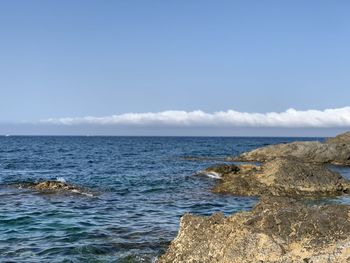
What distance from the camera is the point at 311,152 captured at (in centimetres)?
6638

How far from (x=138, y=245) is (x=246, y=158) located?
54813mm

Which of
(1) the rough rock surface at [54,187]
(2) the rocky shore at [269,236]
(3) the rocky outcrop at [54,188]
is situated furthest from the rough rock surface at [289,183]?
(2) the rocky shore at [269,236]

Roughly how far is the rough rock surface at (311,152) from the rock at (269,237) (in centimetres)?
5146

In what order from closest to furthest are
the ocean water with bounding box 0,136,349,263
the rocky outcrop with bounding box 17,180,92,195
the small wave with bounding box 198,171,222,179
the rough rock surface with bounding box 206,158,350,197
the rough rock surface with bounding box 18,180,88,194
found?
the ocean water with bounding box 0,136,349,263 < the rough rock surface with bounding box 206,158,350,197 < the rocky outcrop with bounding box 17,180,92,195 < the rough rock surface with bounding box 18,180,88,194 < the small wave with bounding box 198,171,222,179

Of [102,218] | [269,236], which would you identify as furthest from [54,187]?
[269,236]

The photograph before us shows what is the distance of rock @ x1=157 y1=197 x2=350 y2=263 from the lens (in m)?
11.1

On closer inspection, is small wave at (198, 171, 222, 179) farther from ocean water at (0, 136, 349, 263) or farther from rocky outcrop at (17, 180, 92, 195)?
rocky outcrop at (17, 180, 92, 195)

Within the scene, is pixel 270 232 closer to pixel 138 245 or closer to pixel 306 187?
pixel 138 245

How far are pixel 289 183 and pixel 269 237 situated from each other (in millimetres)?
19979

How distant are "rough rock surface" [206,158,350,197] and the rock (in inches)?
643

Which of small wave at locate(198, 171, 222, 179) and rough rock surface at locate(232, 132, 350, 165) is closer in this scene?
small wave at locate(198, 171, 222, 179)

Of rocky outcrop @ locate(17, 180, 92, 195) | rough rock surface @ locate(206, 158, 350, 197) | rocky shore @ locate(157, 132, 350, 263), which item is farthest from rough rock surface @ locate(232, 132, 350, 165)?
rocky shore @ locate(157, 132, 350, 263)

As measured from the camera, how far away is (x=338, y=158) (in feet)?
215

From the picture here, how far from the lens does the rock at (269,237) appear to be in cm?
1110
